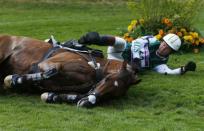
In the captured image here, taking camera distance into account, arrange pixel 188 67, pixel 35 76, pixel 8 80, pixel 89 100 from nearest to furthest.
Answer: pixel 89 100
pixel 35 76
pixel 8 80
pixel 188 67

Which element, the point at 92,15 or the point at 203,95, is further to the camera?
the point at 92,15

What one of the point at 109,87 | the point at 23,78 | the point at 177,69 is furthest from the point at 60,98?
the point at 177,69

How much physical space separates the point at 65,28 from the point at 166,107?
10935 mm

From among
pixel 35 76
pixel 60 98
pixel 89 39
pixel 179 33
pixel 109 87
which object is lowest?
pixel 179 33

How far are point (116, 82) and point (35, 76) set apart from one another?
41.1 inches

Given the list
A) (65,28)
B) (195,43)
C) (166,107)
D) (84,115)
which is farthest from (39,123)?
(65,28)

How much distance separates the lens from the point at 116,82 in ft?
22.6

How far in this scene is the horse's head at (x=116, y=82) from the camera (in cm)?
681

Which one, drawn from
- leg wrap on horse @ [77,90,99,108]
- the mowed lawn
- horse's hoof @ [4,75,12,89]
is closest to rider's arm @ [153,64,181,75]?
the mowed lawn

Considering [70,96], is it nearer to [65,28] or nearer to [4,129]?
[4,129]

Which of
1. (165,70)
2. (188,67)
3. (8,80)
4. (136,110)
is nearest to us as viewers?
(136,110)

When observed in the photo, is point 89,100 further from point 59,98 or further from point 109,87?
point 59,98

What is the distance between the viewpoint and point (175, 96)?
25.3 ft

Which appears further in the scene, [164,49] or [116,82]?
[164,49]
